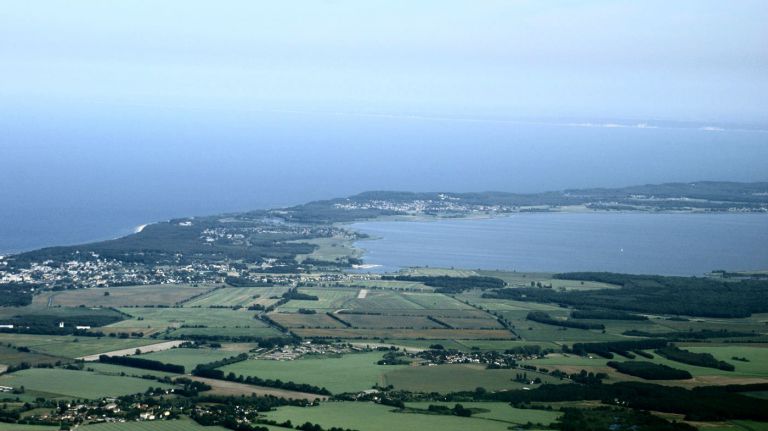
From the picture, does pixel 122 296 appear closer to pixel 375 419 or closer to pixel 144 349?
pixel 144 349

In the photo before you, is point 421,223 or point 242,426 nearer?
point 242,426

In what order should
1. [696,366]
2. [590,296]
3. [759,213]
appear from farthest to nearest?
[759,213]
[590,296]
[696,366]

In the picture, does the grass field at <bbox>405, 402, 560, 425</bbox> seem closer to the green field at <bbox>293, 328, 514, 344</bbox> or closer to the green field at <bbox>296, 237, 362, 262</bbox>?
the green field at <bbox>293, 328, 514, 344</bbox>

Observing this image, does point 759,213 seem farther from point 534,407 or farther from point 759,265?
point 534,407

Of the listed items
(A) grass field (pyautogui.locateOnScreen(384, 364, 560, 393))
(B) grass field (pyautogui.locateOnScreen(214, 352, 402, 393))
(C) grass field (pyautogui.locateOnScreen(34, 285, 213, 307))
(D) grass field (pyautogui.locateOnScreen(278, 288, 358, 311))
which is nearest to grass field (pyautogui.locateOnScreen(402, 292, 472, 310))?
(D) grass field (pyautogui.locateOnScreen(278, 288, 358, 311))

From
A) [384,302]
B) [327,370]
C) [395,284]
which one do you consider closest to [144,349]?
[327,370]

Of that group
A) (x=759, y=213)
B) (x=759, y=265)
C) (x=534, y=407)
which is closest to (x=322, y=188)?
(x=759, y=213)

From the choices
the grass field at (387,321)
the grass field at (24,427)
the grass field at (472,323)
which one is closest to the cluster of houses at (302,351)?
the grass field at (387,321)
